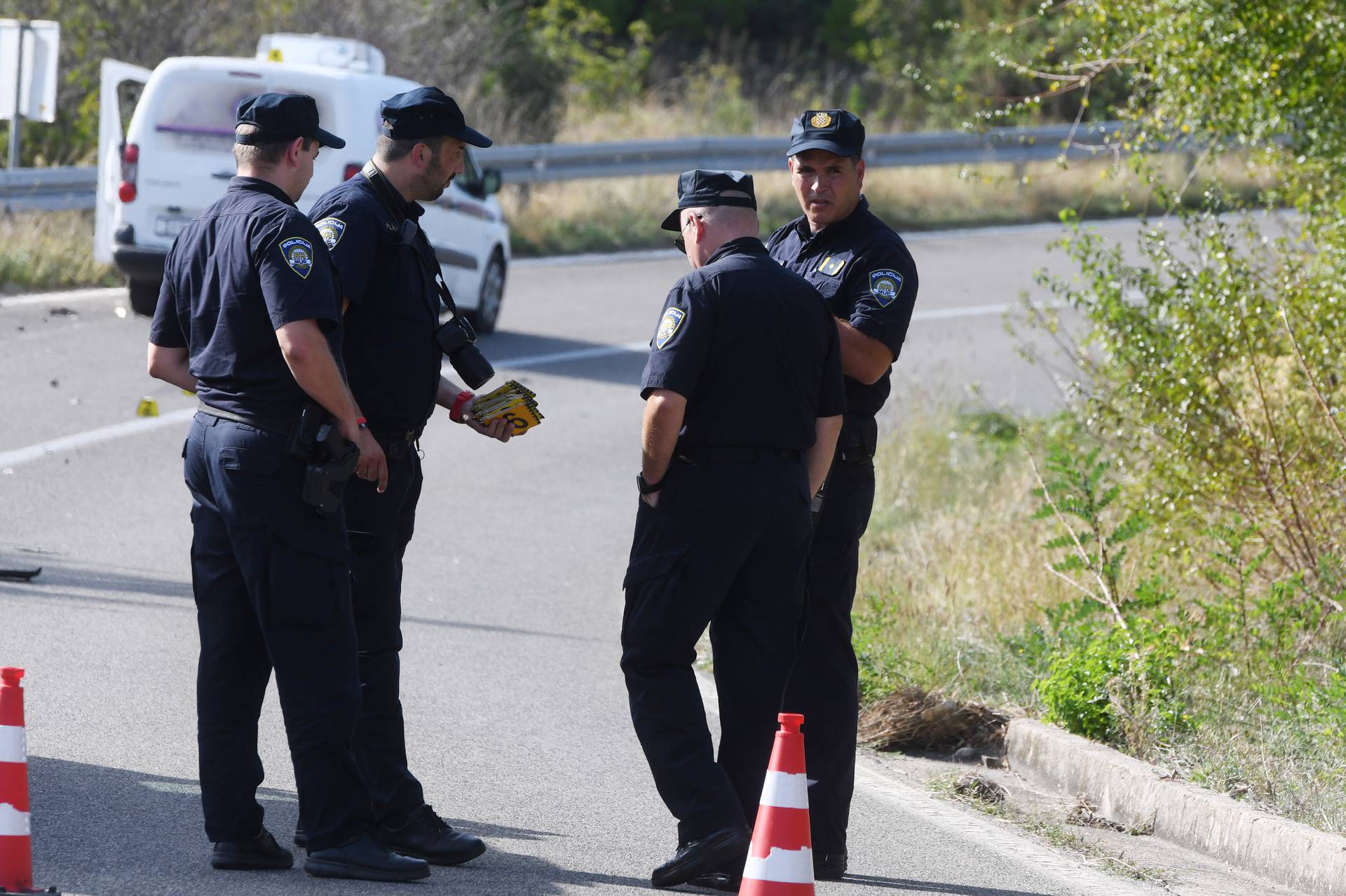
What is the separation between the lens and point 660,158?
20.5 m

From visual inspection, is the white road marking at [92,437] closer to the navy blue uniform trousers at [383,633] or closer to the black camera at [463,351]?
the black camera at [463,351]

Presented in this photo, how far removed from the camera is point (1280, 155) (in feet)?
29.7

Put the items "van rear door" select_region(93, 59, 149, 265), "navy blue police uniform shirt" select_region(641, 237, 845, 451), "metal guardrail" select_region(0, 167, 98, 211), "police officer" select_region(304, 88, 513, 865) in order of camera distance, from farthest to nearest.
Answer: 1. "metal guardrail" select_region(0, 167, 98, 211)
2. "van rear door" select_region(93, 59, 149, 265)
3. "police officer" select_region(304, 88, 513, 865)
4. "navy blue police uniform shirt" select_region(641, 237, 845, 451)

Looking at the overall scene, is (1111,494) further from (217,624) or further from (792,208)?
(792,208)

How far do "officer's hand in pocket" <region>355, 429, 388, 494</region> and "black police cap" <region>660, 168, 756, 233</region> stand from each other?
975 millimetres

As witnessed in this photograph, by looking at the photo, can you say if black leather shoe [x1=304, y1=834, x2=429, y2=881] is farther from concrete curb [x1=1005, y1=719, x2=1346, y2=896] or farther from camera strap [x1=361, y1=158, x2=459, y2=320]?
concrete curb [x1=1005, y1=719, x2=1346, y2=896]

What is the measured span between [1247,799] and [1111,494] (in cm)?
206

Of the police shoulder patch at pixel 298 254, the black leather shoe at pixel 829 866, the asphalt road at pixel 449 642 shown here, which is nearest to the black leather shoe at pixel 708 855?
the asphalt road at pixel 449 642

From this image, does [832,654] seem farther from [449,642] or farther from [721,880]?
[449,642]

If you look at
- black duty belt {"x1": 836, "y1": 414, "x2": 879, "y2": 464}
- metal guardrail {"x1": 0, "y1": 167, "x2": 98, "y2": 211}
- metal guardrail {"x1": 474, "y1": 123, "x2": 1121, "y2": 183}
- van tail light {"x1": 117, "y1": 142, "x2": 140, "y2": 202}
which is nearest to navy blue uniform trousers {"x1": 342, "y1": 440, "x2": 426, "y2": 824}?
black duty belt {"x1": 836, "y1": 414, "x2": 879, "y2": 464}

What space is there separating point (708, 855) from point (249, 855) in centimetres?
119

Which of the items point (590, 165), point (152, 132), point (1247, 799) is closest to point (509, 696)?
point (1247, 799)

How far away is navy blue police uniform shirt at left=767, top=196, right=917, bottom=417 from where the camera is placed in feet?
16.8

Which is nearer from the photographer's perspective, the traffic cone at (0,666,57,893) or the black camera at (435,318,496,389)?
the traffic cone at (0,666,57,893)
